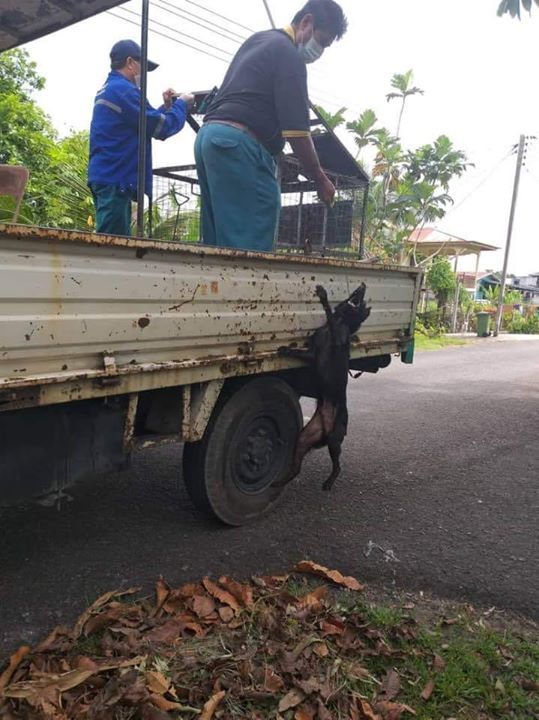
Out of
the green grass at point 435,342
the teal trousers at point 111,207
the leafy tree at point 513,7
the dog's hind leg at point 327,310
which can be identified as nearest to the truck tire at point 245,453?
the dog's hind leg at point 327,310

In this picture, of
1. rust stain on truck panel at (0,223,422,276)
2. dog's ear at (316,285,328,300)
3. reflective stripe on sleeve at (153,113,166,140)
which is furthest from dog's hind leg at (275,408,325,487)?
reflective stripe on sleeve at (153,113,166,140)

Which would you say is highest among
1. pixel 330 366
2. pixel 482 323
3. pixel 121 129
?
pixel 121 129

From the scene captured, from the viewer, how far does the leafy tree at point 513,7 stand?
522 cm

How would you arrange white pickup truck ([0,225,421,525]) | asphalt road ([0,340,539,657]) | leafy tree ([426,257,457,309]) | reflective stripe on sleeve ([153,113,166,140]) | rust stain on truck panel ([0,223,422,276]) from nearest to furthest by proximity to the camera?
rust stain on truck panel ([0,223,422,276]) < white pickup truck ([0,225,421,525]) < asphalt road ([0,340,539,657]) < reflective stripe on sleeve ([153,113,166,140]) < leafy tree ([426,257,457,309])

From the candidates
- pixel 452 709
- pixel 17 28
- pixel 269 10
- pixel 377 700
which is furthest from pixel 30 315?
pixel 269 10

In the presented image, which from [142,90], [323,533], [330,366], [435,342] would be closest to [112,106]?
[142,90]

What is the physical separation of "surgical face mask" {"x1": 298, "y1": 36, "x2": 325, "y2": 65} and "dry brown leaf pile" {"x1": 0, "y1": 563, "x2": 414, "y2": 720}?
10.1ft

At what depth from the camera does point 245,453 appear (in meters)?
3.25

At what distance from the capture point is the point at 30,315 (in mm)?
2037

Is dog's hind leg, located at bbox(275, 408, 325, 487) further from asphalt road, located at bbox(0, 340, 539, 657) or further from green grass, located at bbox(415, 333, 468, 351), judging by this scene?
green grass, located at bbox(415, 333, 468, 351)

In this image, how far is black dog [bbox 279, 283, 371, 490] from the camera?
3387mm

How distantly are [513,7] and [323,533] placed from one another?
5.01m

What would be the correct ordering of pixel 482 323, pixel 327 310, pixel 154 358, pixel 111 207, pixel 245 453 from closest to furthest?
pixel 154 358, pixel 245 453, pixel 327 310, pixel 111 207, pixel 482 323

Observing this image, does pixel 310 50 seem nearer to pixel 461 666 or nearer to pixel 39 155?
pixel 461 666
